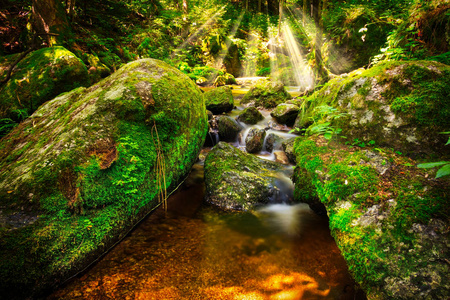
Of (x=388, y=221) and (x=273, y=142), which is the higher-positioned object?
(x=388, y=221)

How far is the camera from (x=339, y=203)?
2.39 m

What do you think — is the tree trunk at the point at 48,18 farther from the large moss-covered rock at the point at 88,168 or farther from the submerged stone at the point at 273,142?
the submerged stone at the point at 273,142

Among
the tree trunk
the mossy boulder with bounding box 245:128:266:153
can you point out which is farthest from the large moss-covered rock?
the tree trunk

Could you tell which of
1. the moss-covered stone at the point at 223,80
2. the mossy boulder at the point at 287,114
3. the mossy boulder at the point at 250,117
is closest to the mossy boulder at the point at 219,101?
the mossy boulder at the point at 250,117

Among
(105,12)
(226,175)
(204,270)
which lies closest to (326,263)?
(204,270)

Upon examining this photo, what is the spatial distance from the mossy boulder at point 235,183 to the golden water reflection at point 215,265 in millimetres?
508

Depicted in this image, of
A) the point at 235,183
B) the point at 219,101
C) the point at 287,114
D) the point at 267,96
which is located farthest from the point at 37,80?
the point at 267,96

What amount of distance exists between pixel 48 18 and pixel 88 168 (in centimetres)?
715

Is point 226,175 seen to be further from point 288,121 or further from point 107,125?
point 288,121

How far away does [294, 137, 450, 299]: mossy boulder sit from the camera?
1.68 meters

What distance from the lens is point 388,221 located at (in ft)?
6.44

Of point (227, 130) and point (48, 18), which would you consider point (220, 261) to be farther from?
point (48, 18)

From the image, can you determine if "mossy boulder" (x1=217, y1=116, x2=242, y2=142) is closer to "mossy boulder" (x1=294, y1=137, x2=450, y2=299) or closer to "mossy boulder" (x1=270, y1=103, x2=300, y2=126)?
"mossy boulder" (x1=270, y1=103, x2=300, y2=126)

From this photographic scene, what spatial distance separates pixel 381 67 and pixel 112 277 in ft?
15.6
